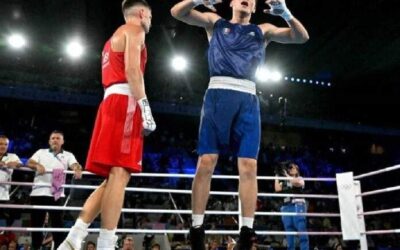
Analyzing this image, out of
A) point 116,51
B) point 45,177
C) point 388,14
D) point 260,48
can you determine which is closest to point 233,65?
point 260,48

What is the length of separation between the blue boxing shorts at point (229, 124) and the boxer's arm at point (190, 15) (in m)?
0.53

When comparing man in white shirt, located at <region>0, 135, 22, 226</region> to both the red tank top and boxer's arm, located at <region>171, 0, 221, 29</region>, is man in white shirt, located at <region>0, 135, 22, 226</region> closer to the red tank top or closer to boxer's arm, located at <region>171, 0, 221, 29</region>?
the red tank top

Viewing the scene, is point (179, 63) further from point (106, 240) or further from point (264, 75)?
point (106, 240)

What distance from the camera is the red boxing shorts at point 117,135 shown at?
2326 mm

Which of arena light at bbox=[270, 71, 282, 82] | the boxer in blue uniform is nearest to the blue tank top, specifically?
the boxer in blue uniform

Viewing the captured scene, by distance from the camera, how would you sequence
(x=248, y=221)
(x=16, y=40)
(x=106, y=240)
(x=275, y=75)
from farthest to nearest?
1. (x=275, y=75)
2. (x=16, y=40)
3. (x=248, y=221)
4. (x=106, y=240)

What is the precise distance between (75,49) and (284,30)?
9.03 meters

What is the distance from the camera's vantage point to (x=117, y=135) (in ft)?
7.68

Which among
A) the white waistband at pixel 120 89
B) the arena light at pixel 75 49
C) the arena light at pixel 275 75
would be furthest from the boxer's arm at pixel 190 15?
the arena light at pixel 275 75

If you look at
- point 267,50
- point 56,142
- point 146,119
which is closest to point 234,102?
point 146,119

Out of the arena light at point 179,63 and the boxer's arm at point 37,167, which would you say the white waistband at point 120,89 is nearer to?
the boxer's arm at point 37,167

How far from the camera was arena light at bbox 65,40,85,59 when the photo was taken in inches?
431

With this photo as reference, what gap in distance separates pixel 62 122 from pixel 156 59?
3.54 m

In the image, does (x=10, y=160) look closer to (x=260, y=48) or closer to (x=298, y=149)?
(x=260, y=48)
